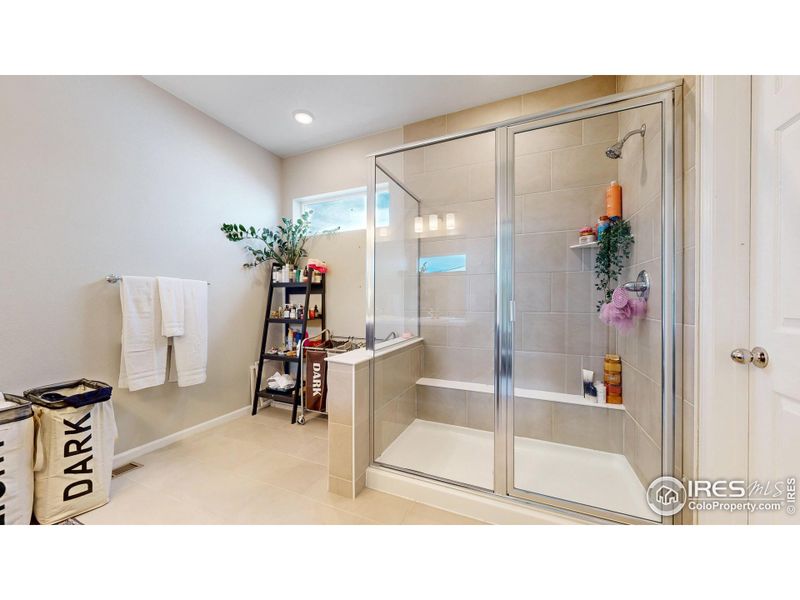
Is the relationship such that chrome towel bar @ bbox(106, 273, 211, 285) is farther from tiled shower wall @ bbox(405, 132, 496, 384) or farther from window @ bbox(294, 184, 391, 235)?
tiled shower wall @ bbox(405, 132, 496, 384)

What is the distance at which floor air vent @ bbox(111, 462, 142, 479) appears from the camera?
5.52 feet

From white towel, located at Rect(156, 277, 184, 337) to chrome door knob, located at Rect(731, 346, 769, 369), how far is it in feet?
9.42

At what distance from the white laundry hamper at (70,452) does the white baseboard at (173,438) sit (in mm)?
426

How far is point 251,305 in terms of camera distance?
108 inches

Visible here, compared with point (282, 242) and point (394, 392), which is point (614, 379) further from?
point (282, 242)

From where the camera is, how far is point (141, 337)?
6.00ft

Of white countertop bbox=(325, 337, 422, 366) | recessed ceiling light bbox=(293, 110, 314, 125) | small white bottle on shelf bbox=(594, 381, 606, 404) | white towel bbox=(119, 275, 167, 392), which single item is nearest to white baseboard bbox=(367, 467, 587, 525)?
white countertop bbox=(325, 337, 422, 366)

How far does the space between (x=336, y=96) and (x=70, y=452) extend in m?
2.62

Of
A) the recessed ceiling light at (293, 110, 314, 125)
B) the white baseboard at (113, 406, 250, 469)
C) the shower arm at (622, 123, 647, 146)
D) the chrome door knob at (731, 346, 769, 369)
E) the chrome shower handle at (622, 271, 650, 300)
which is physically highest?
the recessed ceiling light at (293, 110, 314, 125)

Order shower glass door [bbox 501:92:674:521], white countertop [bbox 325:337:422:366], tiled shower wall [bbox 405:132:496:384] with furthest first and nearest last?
tiled shower wall [bbox 405:132:496:384]
white countertop [bbox 325:337:422:366]
shower glass door [bbox 501:92:674:521]

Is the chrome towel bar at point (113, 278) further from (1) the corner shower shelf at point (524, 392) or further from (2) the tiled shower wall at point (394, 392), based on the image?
(1) the corner shower shelf at point (524, 392)
